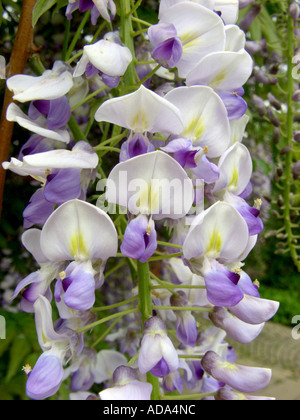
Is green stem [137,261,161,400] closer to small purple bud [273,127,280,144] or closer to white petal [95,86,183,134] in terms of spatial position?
white petal [95,86,183,134]

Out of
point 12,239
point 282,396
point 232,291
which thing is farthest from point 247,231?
point 282,396

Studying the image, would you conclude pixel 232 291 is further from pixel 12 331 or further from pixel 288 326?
pixel 288 326

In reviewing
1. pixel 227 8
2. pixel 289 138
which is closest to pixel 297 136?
pixel 289 138

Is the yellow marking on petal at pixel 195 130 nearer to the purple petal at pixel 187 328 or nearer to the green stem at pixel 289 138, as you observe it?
the purple petal at pixel 187 328

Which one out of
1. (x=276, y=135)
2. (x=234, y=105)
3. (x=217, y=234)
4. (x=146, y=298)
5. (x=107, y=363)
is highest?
(x=234, y=105)

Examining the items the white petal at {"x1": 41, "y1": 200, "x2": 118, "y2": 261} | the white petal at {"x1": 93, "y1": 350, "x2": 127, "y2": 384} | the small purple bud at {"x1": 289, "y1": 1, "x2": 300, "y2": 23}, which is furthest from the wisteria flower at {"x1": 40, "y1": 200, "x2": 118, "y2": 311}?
the small purple bud at {"x1": 289, "y1": 1, "x2": 300, "y2": 23}

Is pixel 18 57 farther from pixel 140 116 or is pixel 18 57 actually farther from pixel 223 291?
pixel 223 291

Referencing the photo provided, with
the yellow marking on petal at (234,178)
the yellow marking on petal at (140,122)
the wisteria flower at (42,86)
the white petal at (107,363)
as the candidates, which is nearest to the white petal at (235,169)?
the yellow marking on petal at (234,178)
